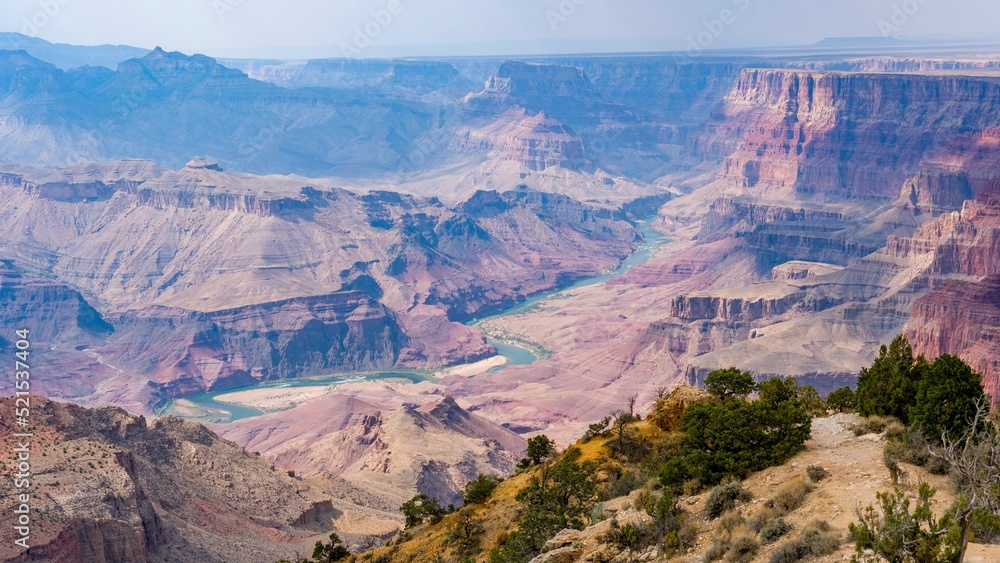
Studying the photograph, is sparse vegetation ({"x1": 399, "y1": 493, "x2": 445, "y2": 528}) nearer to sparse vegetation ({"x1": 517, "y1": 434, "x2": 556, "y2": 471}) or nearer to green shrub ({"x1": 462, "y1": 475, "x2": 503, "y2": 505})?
green shrub ({"x1": 462, "y1": 475, "x2": 503, "y2": 505})

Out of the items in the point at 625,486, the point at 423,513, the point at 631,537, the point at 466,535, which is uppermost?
the point at 631,537

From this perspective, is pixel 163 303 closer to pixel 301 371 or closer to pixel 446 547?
pixel 301 371

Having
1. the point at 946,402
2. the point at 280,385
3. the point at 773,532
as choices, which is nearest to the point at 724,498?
the point at 773,532

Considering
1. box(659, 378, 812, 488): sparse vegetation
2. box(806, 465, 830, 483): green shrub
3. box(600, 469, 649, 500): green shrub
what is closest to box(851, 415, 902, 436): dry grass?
box(659, 378, 812, 488): sparse vegetation

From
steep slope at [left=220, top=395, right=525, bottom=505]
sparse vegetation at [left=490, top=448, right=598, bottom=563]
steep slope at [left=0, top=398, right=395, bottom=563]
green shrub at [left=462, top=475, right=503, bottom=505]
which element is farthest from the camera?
steep slope at [left=220, top=395, right=525, bottom=505]

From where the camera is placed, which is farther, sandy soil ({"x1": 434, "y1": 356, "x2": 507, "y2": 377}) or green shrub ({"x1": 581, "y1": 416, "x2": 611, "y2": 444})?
sandy soil ({"x1": 434, "y1": 356, "x2": 507, "y2": 377})

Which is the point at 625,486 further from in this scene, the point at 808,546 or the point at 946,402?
the point at 808,546

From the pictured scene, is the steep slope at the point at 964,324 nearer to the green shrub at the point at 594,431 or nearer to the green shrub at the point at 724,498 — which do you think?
the green shrub at the point at 594,431
